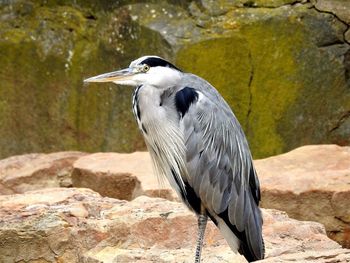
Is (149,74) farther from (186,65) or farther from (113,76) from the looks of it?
(186,65)

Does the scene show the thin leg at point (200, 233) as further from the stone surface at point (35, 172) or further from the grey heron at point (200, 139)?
the stone surface at point (35, 172)

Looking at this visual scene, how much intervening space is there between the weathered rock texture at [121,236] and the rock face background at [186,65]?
7.88 ft

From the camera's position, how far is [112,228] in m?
4.66

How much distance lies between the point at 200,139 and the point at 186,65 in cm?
260

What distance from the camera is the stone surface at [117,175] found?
5867 mm

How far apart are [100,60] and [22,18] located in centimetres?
73

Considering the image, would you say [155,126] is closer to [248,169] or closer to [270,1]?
[248,169]

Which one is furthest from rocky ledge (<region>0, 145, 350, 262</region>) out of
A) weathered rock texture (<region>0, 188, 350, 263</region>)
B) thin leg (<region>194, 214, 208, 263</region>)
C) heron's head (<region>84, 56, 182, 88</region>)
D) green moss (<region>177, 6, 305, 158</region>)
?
green moss (<region>177, 6, 305, 158</region>)

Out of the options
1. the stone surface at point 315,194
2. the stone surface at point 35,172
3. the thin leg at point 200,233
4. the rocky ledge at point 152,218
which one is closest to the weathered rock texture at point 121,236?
the rocky ledge at point 152,218

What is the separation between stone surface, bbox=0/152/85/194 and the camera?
6.32 metres

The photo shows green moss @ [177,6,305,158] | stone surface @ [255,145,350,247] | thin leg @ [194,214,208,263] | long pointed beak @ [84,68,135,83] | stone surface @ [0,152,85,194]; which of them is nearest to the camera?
thin leg @ [194,214,208,263]

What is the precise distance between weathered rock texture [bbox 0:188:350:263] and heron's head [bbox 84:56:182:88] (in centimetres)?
68

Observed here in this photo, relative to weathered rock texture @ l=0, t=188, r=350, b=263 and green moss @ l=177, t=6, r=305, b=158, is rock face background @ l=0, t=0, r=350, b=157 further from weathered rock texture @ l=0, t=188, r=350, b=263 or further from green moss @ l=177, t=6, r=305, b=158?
weathered rock texture @ l=0, t=188, r=350, b=263

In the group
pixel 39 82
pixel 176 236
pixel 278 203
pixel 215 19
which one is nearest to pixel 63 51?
pixel 39 82
